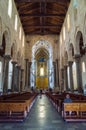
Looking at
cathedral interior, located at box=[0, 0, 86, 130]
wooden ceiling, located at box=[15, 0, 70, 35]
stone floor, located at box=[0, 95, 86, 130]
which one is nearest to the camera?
stone floor, located at box=[0, 95, 86, 130]

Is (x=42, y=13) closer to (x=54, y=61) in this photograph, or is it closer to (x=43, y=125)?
(x=54, y=61)

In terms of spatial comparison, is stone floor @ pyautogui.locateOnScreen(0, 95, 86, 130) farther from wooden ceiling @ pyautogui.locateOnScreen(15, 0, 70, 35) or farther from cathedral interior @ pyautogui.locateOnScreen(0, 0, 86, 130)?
wooden ceiling @ pyautogui.locateOnScreen(15, 0, 70, 35)

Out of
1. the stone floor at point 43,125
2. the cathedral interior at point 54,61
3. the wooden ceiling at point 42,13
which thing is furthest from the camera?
the wooden ceiling at point 42,13

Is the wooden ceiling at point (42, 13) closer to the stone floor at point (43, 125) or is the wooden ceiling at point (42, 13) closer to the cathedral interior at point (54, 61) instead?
the cathedral interior at point (54, 61)

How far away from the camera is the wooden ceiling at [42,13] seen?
21.6 meters

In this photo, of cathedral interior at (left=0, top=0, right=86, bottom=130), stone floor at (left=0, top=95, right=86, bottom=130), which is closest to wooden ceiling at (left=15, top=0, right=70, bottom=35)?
cathedral interior at (left=0, top=0, right=86, bottom=130)

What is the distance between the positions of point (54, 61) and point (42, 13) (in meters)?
12.8

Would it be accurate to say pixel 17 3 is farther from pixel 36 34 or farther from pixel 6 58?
pixel 36 34

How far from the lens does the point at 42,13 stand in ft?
79.7

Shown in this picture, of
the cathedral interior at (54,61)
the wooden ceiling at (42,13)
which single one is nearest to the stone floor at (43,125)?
the cathedral interior at (54,61)

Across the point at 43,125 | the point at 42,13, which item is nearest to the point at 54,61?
the point at 42,13

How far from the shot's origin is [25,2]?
20891 mm

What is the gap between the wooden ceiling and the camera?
850 inches

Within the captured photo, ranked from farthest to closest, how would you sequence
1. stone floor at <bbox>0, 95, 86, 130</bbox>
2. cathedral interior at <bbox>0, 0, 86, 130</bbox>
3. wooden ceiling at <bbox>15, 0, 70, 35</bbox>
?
wooden ceiling at <bbox>15, 0, 70, 35</bbox>, cathedral interior at <bbox>0, 0, 86, 130</bbox>, stone floor at <bbox>0, 95, 86, 130</bbox>
